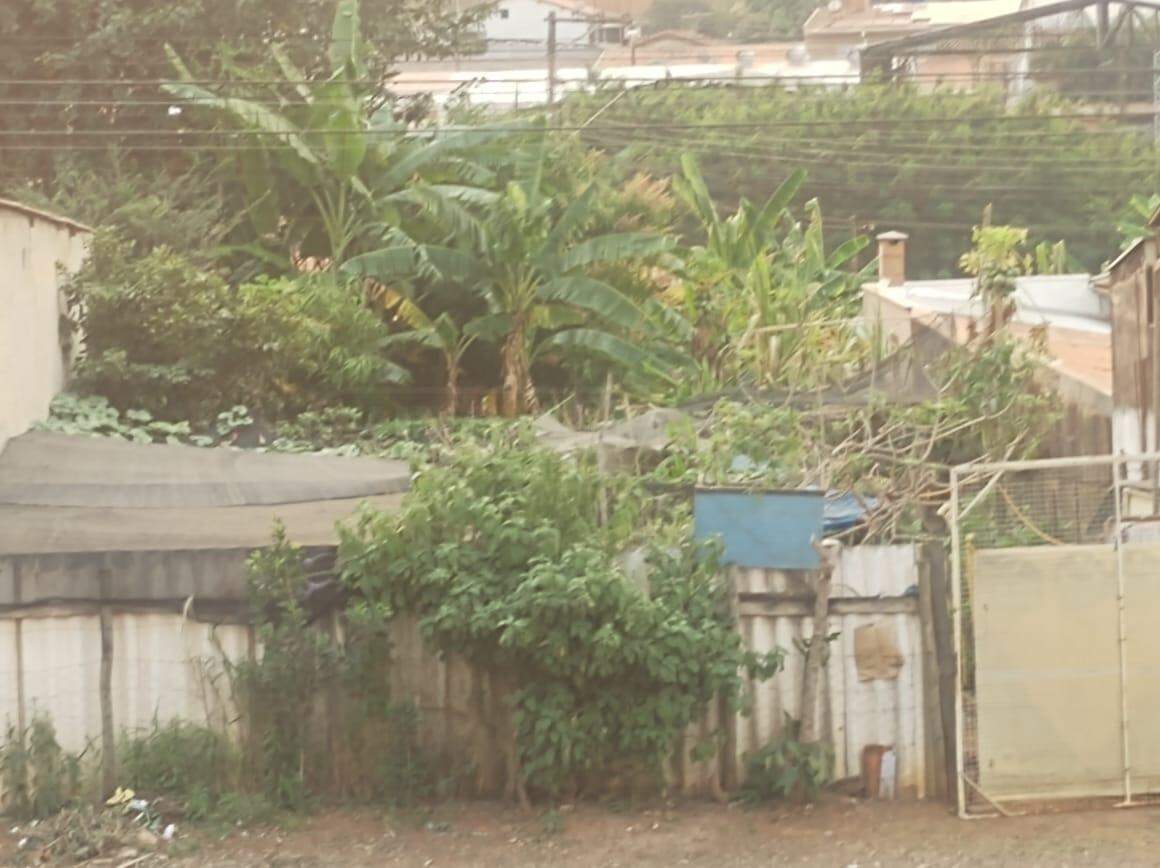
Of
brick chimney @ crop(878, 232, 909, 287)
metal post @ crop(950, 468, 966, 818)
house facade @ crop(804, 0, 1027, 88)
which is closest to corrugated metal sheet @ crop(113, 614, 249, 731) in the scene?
metal post @ crop(950, 468, 966, 818)

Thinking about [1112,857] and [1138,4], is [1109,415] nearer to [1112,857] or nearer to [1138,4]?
[1112,857]

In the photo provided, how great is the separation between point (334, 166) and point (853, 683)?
40.8ft

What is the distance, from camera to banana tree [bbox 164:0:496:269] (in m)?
18.9

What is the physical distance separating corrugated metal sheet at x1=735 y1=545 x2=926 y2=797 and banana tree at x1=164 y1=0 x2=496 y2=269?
34.9 feet

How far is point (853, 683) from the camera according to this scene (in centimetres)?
849

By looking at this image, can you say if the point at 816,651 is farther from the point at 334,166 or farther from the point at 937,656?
the point at 334,166

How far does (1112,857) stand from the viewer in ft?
24.4

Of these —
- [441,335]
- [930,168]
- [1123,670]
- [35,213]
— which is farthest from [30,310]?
[930,168]

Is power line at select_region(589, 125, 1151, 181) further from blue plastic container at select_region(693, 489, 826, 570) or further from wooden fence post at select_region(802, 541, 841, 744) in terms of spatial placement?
wooden fence post at select_region(802, 541, 841, 744)

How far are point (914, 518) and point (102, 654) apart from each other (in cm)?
482

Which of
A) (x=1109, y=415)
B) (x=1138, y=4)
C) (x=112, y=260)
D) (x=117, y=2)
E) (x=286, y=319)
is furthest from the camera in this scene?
(x=1138, y=4)

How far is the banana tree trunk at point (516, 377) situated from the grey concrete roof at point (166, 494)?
677cm

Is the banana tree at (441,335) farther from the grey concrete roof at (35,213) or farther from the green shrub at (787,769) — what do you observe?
the green shrub at (787,769)

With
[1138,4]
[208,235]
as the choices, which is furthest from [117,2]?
[1138,4]
